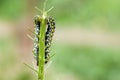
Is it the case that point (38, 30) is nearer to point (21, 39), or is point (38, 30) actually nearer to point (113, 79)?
point (113, 79)

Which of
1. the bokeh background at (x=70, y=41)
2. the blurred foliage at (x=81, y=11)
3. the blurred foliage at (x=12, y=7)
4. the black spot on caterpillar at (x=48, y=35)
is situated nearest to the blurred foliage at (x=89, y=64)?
the bokeh background at (x=70, y=41)

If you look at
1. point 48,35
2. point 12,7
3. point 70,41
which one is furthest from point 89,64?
point 48,35

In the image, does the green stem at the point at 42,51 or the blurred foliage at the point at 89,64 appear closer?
the green stem at the point at 42,51

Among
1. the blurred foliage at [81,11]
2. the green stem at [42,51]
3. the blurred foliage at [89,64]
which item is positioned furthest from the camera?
the blurred foliage at [81,11]

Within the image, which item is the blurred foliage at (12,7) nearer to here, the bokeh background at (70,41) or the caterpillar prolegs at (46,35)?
Answer: the bokeh background at (70,41)

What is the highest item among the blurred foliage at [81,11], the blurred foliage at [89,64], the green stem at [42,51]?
the green stem at [42,51]

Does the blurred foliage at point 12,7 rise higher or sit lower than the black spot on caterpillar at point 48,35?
lower

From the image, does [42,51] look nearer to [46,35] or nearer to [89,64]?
[46,35]

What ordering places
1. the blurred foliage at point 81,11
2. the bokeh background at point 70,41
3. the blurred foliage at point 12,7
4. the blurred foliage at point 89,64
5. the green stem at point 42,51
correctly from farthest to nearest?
the blurred foliage at point 12,7 < the blurred foliage at point 81,11 < the blurred foliage at point 89,64 < the bokeh background at point 70,41 < the green stem at point 42,51

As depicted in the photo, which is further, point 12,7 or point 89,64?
point 12,7
